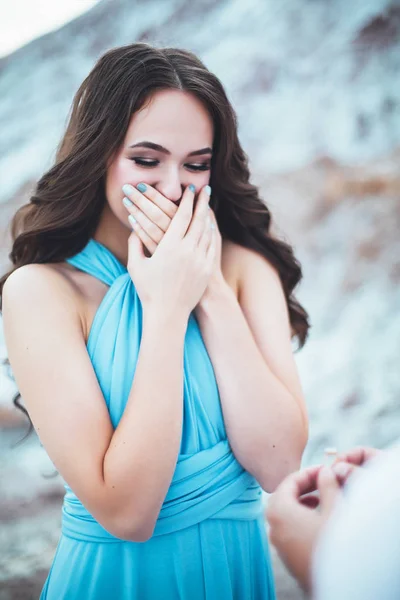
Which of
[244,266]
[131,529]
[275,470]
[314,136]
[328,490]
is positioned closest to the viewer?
[328,490]

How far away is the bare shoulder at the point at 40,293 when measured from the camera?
3.51 feet

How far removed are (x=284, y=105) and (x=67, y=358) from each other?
2045 mm

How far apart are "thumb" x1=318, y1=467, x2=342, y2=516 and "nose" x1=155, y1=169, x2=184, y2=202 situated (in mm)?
664

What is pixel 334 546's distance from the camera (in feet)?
1.59

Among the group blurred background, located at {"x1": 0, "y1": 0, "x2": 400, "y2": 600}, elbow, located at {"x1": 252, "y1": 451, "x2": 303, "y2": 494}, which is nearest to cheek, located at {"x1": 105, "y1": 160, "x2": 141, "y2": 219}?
elbow, located at {"x1": 252, "y1": 451, "x2": 303, "y2": 494}

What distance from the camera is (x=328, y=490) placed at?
612mm

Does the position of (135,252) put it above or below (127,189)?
below

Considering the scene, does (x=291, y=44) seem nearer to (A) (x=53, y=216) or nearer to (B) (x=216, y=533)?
(A) (x=53, y=216)

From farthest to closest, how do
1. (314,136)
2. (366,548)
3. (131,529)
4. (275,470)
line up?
(314,136) < (275,470) < (131,529) < (366,548)

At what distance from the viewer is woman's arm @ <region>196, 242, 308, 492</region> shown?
3.53 ft

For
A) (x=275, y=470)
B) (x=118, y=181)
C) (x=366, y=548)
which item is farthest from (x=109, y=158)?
(x=366, y=548)

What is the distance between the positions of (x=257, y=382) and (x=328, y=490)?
47 centimetres

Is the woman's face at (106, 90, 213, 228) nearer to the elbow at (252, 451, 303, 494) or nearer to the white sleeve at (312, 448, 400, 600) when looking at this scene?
the elbow at (252, 451, 303, 494)

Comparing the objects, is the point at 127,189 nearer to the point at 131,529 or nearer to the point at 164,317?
the point at 164,317
